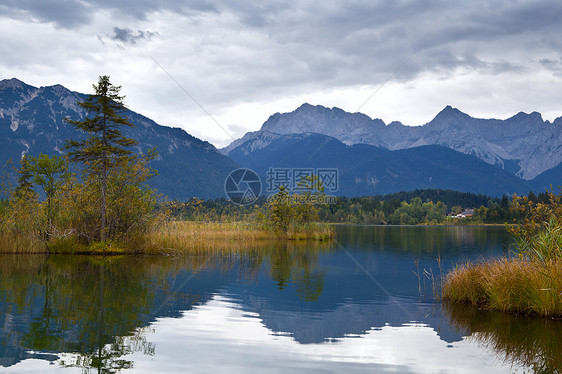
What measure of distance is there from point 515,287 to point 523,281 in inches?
16.7

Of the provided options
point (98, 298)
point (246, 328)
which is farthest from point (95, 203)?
point (246, 328)

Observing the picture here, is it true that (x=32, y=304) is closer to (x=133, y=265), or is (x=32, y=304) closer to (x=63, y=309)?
(x=63, y=309)

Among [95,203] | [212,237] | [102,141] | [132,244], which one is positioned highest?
[102,141]

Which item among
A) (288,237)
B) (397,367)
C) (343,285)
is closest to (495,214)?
(288,237)

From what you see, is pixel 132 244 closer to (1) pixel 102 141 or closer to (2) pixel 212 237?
(1) pixel 102 141

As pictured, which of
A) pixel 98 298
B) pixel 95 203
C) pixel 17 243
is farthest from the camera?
pixel 95 203

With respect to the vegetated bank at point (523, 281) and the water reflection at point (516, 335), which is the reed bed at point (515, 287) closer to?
the vegetated bank at point (523, 281)

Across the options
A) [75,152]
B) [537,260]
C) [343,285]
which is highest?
[75,152]

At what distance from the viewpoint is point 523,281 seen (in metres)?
13.7

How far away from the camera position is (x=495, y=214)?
6688 inches

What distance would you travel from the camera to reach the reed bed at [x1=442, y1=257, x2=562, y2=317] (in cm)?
1303

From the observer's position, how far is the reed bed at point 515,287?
13.0m

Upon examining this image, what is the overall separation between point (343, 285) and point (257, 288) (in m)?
4.12

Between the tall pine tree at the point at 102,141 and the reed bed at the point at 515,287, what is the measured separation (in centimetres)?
2189
